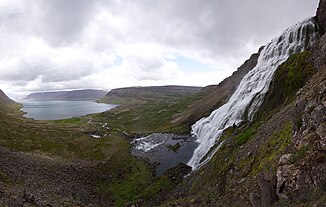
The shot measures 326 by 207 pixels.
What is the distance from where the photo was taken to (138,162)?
184 ft

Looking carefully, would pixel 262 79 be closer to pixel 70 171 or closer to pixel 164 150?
pixel 164 150

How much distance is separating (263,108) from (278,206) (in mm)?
27237

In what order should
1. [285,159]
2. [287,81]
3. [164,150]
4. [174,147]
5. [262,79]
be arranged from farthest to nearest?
[164,150], [174,147], [262,79], [287,81], [285,159]

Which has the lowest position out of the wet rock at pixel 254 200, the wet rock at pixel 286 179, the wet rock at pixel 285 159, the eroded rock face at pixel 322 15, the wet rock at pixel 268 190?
the wet rock at pixel 254 200

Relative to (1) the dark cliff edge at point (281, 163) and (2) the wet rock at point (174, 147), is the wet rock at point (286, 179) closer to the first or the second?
(1) the dark cliff edge at point (281, 163)

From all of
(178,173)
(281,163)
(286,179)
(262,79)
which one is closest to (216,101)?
(262,79)


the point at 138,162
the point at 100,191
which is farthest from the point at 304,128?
the point at 138,162

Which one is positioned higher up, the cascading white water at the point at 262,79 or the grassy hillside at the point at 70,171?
the cascading white water at the point at 262,79

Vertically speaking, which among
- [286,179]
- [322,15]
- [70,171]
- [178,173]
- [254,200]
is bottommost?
[70,171]

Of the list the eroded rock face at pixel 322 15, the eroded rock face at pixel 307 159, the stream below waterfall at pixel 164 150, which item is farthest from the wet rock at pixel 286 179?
the eroded rock face at pixel 322 15

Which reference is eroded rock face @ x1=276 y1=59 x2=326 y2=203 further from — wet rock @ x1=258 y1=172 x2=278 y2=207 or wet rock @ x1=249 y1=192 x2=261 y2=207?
wet rock @ x1=249 y1=192 x2=261 y2=207

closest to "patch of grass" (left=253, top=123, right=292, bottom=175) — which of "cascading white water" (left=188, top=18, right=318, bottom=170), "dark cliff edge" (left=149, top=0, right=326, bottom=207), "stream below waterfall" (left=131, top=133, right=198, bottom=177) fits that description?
"dark cliff edge" (left=149, top=0, right=326, bottom=207)

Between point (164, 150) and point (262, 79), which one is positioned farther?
point (164, 150)

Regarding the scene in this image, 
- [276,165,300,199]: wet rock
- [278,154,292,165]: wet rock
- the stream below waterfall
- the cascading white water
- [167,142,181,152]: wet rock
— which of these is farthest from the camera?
[167,142,181,152]: wet rock
